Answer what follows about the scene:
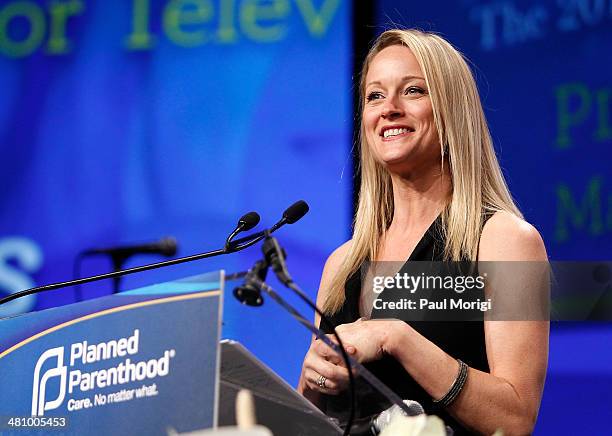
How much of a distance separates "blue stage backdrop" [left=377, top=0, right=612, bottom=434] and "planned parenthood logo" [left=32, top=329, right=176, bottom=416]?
2251 millimetres

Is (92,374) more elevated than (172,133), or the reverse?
(172,133)

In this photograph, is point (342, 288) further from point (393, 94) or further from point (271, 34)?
point (271, 34)

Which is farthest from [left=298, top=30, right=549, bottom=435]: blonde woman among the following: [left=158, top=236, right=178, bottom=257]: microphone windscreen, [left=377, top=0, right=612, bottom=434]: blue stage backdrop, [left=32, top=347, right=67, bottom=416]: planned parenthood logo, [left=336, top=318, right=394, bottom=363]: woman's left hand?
[left=377, top=0, right=612, bottom=434]: blue stage backdrop

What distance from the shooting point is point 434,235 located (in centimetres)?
241

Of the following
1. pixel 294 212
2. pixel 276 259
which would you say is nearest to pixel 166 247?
pixel 294 212

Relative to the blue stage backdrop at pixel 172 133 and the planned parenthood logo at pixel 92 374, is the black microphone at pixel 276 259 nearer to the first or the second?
the planned parenthood logo at pixel 92 374

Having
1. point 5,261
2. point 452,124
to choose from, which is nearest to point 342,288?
point 452,124

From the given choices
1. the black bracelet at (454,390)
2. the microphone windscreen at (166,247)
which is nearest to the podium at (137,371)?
the black bracelet at (454,390)

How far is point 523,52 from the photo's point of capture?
3777 mm

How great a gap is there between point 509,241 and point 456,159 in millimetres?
265

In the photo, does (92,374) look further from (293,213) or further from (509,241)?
(509,241)

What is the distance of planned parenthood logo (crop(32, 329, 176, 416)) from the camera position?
1.45 metres

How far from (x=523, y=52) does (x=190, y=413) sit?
8.97 ft

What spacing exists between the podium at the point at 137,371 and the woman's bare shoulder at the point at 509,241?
750mm
